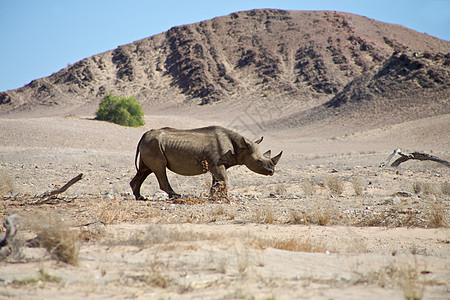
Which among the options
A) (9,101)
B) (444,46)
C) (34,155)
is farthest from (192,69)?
(34,155)

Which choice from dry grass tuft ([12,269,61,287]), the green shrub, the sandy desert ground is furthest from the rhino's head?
the green shrub

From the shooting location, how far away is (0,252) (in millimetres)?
5129

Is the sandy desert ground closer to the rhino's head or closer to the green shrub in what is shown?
the rhino's head

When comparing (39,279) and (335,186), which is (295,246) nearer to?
(39,279)

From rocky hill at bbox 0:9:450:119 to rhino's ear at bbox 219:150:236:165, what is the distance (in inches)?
2305

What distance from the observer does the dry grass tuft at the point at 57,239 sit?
16.1 ft

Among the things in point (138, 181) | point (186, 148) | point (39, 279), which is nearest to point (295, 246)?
point (39, 279)

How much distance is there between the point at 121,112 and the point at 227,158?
35801 mm

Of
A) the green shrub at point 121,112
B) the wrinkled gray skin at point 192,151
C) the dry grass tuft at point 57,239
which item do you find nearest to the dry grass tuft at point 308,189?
the wrinkled gray skin at point 192,151

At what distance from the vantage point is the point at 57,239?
16.6ft

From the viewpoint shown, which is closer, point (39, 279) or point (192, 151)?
point (39, 279)

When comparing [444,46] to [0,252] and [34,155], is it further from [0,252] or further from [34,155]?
[0,252]

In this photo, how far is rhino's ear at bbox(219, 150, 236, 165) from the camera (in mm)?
10125

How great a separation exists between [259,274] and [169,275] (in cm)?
100
